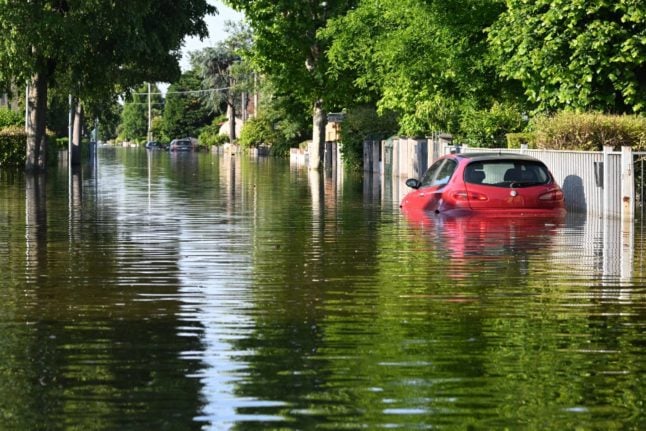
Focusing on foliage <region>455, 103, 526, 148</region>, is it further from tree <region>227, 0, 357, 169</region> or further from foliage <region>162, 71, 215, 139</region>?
foliage <region>162, 71, 215, 139</region>

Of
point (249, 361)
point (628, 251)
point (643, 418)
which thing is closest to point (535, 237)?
point (628, 251)

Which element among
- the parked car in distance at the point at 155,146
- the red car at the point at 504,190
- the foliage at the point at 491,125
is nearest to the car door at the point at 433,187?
the red car at the point at 504,190

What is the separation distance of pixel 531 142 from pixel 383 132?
26.6 m

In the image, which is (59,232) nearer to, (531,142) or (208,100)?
(531,142)

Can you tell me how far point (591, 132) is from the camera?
29.3 metres

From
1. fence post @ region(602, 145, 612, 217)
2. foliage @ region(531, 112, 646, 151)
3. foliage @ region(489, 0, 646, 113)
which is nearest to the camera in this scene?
fence post @ region(602, 145, 612, 217)

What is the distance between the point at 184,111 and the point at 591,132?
6756 inches

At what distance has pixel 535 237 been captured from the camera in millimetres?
20141

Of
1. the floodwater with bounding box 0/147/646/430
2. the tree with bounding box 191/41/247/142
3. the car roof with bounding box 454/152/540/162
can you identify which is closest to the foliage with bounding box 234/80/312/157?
the tree with bounding box 191/41/247/142

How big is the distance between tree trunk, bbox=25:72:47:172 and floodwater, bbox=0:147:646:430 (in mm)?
31698

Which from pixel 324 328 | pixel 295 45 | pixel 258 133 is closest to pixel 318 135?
pixel 295 45

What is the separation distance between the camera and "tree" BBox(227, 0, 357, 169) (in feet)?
209

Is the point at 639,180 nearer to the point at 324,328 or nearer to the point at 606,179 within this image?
the point at 606,179

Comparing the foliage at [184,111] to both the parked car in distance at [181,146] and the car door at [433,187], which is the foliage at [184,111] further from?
the car door at [433,187]
